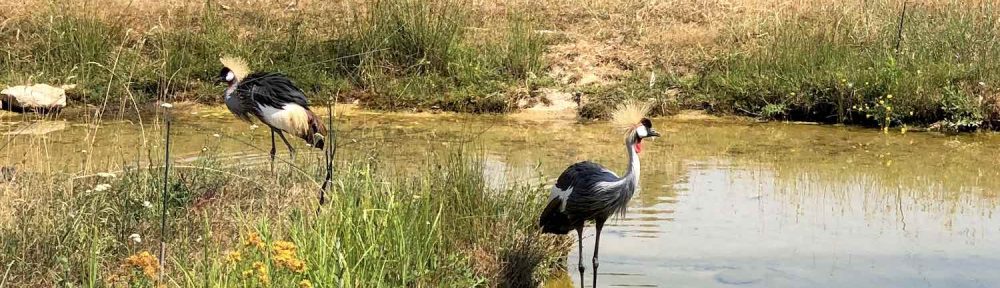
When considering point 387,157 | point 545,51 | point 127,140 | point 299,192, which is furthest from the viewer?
point 545,51

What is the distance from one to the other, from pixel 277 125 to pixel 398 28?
384cm

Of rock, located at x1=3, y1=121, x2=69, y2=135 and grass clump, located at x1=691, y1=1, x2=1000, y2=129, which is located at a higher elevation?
grass clump, located at x1=691, y1=1, x2=1000, y2=129

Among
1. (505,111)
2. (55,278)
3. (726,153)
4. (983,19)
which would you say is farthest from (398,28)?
(55,278)

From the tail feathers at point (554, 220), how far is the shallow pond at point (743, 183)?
1.15 feet

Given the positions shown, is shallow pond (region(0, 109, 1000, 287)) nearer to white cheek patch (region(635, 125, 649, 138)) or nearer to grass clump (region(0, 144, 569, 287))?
grass clump (region(0, 144, 569, 287))

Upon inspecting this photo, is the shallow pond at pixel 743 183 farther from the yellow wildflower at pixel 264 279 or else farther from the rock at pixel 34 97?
the yellow wildflower at pixel 264 279

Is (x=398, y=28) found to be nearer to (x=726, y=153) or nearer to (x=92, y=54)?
(x=92, y=54)

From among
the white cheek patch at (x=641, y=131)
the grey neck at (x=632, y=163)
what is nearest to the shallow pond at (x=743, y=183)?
the grey neck at (x=632, y=163)

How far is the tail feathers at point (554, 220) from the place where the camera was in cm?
685

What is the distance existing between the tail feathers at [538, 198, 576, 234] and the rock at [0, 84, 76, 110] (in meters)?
6.83

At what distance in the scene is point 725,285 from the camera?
6.85 metres

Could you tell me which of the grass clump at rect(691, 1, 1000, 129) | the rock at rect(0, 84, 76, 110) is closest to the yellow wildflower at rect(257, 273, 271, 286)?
the grass clump at rect(691, 1, 1000, 129)

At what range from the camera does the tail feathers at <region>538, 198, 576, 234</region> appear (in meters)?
6.85

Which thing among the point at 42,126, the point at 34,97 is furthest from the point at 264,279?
the point at 34,97
